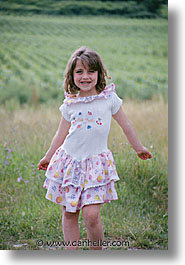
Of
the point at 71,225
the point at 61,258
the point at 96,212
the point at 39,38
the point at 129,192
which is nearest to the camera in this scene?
the point at 96,212

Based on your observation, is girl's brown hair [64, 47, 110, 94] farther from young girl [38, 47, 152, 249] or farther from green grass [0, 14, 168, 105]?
green grass [0, 14, 168, 105]

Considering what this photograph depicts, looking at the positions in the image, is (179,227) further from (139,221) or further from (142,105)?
(142,105)

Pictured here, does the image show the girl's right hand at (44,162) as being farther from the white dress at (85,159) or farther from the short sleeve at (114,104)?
the short sleeve at (114,104)

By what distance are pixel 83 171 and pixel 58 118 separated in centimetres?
144

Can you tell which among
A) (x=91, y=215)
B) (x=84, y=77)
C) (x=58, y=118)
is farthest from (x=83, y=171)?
(x=58, y=118)

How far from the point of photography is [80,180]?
2.16 meters

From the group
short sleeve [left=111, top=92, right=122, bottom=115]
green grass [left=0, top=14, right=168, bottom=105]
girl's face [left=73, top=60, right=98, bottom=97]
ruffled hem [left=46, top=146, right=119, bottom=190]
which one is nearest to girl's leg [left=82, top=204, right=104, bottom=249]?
ruffled hem [left=46, top=146, right=119, bottom=190]

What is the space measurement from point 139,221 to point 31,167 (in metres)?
1.03

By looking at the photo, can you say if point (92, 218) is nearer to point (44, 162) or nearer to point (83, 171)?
point (83, 171)

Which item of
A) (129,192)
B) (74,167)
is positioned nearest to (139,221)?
(129,192)

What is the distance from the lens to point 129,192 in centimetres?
307

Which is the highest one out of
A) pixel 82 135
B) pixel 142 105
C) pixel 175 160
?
pixel 142 105

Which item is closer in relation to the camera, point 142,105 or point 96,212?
point 96,212

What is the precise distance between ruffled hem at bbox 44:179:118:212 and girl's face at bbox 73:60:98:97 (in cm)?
59
